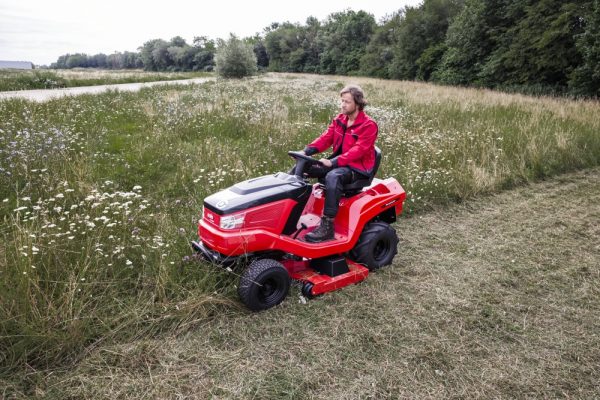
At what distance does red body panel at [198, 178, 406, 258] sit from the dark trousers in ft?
0.96

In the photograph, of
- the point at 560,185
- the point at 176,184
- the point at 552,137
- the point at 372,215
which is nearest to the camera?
the point at 372,215

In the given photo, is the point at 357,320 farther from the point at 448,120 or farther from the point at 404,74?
the point at 404,74

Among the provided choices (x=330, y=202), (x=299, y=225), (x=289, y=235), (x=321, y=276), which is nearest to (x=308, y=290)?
(x=321, y=276)

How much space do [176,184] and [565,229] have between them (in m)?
5.35

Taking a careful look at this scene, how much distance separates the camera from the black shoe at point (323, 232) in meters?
3.90

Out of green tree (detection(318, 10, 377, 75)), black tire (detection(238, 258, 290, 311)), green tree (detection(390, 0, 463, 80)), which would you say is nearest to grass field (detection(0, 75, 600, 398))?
black tire (detection(238, 258, 290, 311))

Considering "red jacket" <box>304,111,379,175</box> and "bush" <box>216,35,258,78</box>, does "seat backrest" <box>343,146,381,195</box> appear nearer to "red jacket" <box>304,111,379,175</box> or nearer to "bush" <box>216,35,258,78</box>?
"red jacket" <box>304,111,379,175</box>

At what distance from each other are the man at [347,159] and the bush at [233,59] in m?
34.6

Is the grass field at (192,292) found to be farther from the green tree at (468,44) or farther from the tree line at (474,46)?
the green tree at (468,44)

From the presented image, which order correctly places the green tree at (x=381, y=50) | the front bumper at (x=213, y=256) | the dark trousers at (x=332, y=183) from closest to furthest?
the front bumper at (x=213, y=256)
the dark trousers at (x=332, y=183)
the green tree at (x=381, y=50)

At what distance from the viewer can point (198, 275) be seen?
3598mm

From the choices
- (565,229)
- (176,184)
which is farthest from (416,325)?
(176,184)

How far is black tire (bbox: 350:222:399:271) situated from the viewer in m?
4.18

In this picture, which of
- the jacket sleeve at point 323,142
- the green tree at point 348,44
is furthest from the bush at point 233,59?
the jacket sleeve at point 323,142
